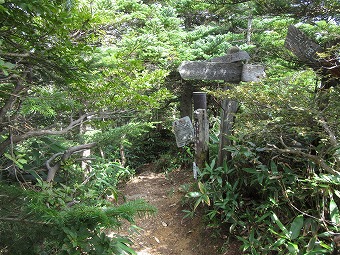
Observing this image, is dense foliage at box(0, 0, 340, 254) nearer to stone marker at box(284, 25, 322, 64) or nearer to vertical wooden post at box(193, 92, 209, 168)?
stone marker at box(284, 25, 322, 64)

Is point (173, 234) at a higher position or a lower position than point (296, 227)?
lower

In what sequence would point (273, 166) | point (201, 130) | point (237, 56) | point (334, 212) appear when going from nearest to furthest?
point (334, 212) < point (273, 166) < point (237, 56) < point (201, 130)

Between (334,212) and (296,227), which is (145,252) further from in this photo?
(334,212)

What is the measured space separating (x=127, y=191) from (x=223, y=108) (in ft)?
11.4

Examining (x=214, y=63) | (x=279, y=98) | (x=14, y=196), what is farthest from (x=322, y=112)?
(x=14, y=196)

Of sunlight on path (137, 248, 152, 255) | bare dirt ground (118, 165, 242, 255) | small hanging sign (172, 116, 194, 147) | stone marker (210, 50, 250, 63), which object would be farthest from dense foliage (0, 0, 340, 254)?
sunlight on path (137, 248, 152, 255)

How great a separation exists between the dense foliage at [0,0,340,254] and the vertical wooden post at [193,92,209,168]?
13.8 inches

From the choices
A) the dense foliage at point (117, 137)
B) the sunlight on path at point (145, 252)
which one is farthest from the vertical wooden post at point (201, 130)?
the sunlight on path at point (145, 252)

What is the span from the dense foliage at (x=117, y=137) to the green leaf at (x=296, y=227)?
11 millimetres

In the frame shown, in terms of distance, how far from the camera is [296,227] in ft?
8.95

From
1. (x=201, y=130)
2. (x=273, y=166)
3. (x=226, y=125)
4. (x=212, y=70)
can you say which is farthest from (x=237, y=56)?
(x=273, y=166)

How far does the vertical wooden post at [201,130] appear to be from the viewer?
4.30 metres

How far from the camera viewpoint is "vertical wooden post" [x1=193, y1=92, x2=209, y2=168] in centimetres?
430

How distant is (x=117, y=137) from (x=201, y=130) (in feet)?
4.94
